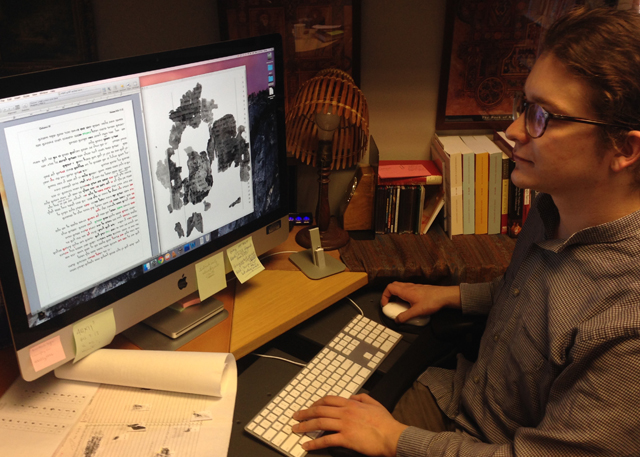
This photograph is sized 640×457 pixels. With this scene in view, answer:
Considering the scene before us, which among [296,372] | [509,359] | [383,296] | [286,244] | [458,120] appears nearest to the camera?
[509,359]

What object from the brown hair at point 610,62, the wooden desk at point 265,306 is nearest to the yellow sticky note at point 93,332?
the wooden desk at point 265,306

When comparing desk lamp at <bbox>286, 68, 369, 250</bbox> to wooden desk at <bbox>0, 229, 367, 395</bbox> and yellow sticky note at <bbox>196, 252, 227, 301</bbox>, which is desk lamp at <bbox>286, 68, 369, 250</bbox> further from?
yellow sticky note at <bbox>196, 252, 227, 301</bbox>

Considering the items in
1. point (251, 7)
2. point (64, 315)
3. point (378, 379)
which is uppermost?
point (251, 7)

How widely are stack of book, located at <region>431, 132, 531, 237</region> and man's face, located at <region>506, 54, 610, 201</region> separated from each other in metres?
0.57

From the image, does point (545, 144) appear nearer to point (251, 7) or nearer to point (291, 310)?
point (291, 310)

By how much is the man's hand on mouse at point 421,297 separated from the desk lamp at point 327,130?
23 cm

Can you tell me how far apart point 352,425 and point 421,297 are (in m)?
0.45

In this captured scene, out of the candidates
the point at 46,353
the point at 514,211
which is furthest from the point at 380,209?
the point at 46,353

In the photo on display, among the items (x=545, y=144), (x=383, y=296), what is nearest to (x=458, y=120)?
(x=383, y=296)

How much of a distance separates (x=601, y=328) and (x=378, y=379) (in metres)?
0.50

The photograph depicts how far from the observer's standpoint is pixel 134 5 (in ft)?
4.64

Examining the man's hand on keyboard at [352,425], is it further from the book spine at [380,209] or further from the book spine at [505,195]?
the book spine at [505,195]

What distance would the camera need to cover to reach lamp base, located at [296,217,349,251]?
4.87 ft

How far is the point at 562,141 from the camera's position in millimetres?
881
